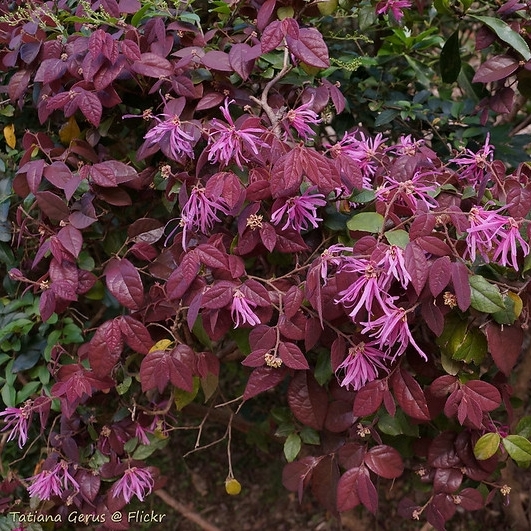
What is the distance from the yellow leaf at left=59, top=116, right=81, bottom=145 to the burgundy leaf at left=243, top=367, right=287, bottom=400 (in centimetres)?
59

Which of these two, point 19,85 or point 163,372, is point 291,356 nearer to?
point 163,372

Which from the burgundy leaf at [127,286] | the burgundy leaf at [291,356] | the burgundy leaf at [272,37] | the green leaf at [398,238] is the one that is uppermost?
the burgundy leaf at [272,37]

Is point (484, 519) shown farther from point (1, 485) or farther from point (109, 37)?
Answer: point (109, 37)

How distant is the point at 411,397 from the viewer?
2.74 feet

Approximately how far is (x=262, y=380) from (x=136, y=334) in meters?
0.24

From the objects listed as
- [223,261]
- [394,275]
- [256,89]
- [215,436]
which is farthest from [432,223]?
[215,436]

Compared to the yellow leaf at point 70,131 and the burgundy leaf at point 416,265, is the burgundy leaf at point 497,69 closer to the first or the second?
the burgundy leaf at point 416,265

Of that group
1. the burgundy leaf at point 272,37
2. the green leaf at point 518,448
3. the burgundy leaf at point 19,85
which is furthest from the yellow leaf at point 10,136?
the green leaf at point 518,448

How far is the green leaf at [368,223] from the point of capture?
809mm

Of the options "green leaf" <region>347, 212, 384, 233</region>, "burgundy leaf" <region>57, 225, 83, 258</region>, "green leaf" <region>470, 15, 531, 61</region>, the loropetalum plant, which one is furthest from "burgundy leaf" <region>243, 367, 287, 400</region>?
"green leaf" <region>470, 15, 531, 61</region>

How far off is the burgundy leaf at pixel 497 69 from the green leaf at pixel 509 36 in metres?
0.03

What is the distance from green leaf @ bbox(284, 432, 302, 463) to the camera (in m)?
1.12

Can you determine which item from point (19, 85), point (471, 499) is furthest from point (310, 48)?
point (471, 499)

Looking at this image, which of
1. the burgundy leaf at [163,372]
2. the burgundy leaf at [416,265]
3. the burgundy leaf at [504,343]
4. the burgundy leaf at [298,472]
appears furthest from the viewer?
the burgundy leaf at [298,472]
